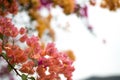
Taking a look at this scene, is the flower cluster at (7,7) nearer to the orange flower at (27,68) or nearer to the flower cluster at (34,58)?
the flower cluster at (34,58)

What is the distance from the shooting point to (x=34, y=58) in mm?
4469

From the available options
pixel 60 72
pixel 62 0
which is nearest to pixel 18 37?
pixel 60 72

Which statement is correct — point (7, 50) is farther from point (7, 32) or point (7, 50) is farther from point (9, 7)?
point (9, 7)

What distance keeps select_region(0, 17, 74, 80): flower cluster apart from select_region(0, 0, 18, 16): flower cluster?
1.21 metres

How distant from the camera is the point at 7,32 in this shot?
4.59 meters

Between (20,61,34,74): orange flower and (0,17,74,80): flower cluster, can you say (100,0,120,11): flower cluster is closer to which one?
(0,17,74,80): flower cluster

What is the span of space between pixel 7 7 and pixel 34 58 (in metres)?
1.49

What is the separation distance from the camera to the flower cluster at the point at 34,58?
4418 mm

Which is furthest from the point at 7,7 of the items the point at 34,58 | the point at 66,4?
the point at 34,58

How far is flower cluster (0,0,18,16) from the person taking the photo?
5840 millimetres

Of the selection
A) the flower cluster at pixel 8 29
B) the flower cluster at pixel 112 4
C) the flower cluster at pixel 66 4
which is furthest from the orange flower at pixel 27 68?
the flower cluster at pixel 66 4

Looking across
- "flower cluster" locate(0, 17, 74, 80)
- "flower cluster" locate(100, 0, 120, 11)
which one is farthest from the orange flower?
"flower cluster" locate(100, 0, 120, 11)

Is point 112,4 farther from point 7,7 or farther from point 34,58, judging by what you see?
point 34,58

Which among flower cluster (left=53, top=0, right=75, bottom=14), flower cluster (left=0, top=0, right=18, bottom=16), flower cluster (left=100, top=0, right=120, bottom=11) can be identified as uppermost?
flower cluster (left=53, top=0, right=75, bottom=14)
